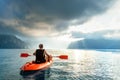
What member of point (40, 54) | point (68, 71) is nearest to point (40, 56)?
point (40, 54)

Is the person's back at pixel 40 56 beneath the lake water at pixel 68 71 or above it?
above

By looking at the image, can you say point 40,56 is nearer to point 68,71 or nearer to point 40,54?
point 40,54

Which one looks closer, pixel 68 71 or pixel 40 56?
pixel 40 56

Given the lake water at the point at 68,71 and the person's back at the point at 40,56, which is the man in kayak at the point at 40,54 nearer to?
the person's back at the point at 40,56

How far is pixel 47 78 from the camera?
24.0m

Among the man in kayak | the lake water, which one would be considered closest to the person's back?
the man in kayak

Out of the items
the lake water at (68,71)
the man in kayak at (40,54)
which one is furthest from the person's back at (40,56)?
the lake water at (68,71)

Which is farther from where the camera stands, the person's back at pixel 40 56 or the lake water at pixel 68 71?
the person's back at pixel 40 56

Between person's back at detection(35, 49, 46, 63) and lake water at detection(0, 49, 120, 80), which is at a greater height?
person's back at detection(35, 49, 46, 63)

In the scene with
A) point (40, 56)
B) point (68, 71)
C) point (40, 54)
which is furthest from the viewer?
point (68, 71)

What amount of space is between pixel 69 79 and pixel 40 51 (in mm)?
6487

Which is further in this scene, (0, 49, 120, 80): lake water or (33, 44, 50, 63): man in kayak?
(33, 44, 50, 63): man in kayak

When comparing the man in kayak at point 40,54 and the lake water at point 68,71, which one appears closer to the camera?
the lake water at point 68,71

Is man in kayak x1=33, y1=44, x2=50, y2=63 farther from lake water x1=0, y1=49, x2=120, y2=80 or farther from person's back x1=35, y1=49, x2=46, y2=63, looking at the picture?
lake water x1=0, y1=49, x2=120, y2=80
